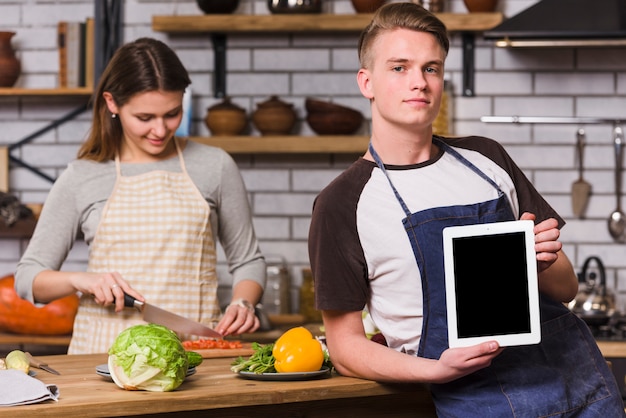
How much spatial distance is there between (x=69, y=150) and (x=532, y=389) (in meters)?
3.54

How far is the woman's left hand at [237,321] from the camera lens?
9.93 feet

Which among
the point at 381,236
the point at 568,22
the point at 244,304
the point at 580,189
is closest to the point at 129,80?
the point at 244,304

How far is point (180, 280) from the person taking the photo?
3170 mm

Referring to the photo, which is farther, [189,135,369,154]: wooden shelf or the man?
[189,135,369,154]: wooden shelf

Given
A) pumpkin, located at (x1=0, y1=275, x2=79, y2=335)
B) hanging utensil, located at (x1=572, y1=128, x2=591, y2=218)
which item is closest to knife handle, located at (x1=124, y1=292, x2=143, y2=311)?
pumpkin, located at (x1=0, y1=275, x2=79, y2=335)

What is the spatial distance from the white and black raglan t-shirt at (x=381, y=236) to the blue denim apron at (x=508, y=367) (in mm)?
29

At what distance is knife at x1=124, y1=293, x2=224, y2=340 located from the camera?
294 cm

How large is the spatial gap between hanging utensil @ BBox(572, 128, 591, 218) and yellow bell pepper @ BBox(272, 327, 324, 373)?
2.86m

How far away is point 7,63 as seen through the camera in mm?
4957

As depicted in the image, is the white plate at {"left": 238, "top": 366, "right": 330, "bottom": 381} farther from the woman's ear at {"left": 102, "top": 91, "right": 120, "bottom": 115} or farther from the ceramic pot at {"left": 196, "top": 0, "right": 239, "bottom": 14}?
the ceramic pot at {"left": 196, "top": 0, "right": 239, "bottom": 14}

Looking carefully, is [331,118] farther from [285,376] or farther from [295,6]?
[285,376]

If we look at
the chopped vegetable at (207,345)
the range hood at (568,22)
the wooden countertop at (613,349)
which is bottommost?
the wooden countertop at (613,349)

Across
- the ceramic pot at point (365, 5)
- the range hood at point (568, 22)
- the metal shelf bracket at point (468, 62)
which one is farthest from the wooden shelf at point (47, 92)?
the range hood at point (568, 22)

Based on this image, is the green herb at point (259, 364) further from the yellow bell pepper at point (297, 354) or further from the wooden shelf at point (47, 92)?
the wooden shelf at point (47, 92)
